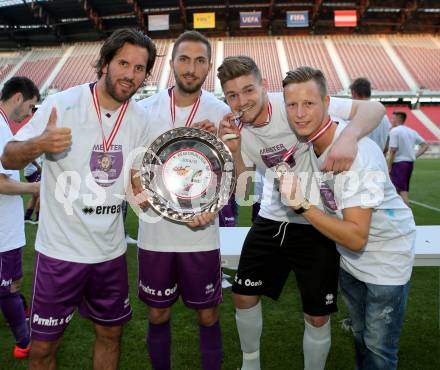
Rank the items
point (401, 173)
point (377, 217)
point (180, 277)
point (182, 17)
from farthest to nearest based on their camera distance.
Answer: point (182, 17) < point (401, 173) < point (180, 277) < point (377, 217)

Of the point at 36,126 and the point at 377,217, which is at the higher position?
the point at 36,126

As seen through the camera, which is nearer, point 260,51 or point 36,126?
point 36,126

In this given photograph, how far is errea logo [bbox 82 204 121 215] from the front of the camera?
86.0 inches

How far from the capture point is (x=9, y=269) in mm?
2953

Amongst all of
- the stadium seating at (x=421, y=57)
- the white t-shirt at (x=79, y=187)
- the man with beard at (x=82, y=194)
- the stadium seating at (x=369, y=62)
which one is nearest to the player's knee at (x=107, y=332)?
the man with beard at (x=82, y=194)

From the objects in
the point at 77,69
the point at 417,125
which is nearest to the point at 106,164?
the point at 417,125

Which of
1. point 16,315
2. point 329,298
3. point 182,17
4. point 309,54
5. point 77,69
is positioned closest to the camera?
point 329,298

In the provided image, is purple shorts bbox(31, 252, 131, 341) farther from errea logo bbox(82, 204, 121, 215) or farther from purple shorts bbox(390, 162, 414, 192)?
purple shorts bbox(390, 162, 414, 192)

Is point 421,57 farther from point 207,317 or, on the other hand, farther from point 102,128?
point 102,128

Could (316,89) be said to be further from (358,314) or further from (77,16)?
(77,16)

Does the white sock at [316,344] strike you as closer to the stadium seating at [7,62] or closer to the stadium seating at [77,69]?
the stadium seating at [77,69]

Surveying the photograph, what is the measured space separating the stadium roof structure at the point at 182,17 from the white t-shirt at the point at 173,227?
2655 cm

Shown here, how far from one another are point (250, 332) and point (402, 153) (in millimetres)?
7338

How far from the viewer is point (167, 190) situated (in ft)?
8.24
